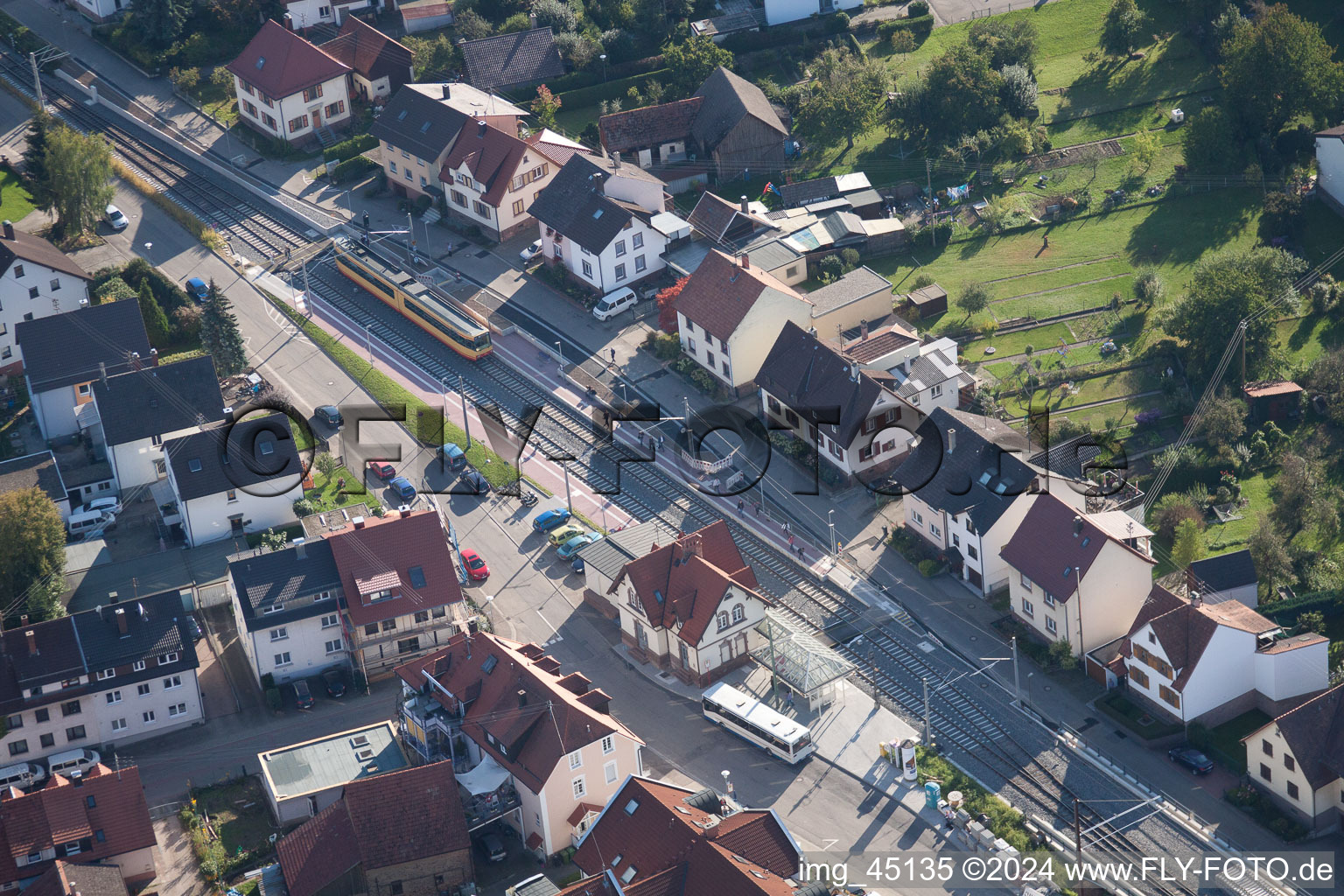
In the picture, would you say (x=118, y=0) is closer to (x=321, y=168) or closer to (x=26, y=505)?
(x=321, y=168)

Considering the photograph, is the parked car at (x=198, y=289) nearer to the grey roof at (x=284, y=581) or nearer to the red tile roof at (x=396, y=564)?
the grey roof at (x=284, y=581)

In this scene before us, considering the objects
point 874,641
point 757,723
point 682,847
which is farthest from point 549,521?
point 682,847

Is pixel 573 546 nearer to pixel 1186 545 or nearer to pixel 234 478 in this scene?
pixel 234 478

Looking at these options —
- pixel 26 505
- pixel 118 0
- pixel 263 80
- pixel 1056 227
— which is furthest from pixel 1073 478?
pixel 118 0

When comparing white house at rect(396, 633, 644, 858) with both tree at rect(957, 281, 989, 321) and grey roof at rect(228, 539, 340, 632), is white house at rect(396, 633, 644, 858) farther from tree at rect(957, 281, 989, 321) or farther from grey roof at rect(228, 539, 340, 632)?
tree at rect(957, 281, 989, 321)

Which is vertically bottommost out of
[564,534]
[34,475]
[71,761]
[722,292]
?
[71,761]

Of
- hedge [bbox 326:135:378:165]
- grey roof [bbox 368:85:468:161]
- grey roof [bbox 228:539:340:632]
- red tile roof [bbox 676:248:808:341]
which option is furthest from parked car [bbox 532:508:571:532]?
hedge [bbox 326:135:378:165]
